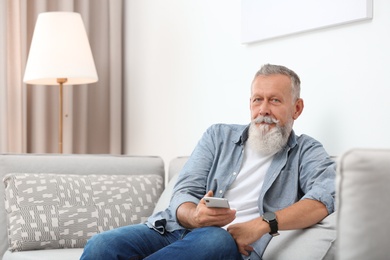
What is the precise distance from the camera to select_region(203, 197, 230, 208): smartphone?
7.33ft

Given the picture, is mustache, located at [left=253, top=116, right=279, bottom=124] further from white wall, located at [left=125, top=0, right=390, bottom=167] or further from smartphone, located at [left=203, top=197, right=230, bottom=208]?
smartphone, located at [left=203, top=197, right=230, bottom=208]

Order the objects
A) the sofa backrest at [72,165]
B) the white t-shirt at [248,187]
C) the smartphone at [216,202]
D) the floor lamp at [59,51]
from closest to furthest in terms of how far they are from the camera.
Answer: the smartphone at [216,202], the white t-shirt at [248,187], the sofa backrest at [72,165], the floor lamp at [59,51]

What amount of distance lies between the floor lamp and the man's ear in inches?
63.9

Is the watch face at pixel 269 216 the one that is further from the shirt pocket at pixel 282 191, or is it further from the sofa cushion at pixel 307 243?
the shirt pocket at pixel 282 191

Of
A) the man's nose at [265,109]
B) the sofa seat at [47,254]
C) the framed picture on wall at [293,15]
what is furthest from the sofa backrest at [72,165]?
the man's nose at [265,109]

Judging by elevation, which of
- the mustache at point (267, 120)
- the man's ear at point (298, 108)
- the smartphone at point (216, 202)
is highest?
the man's ear at point (298, 108)

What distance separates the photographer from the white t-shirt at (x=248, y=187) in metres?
2.54

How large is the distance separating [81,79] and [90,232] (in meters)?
1.50

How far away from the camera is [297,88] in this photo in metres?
2.74

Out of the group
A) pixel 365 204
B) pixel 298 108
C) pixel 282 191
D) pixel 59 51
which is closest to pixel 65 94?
pixel 59 51

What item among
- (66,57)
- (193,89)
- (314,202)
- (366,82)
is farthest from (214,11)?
(314,202)

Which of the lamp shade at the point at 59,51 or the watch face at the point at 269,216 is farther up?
the lamp shade at the point at 59,51

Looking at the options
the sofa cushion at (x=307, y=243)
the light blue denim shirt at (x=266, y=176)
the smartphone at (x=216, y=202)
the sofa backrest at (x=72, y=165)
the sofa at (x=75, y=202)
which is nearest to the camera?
the sofa cushion at (x=307, y=243)

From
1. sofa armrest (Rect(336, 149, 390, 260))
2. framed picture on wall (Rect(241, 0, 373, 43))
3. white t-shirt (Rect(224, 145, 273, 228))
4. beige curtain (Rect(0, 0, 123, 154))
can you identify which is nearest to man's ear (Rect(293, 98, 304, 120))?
white t-shirt (Rect(224, 145, 273, 228))
